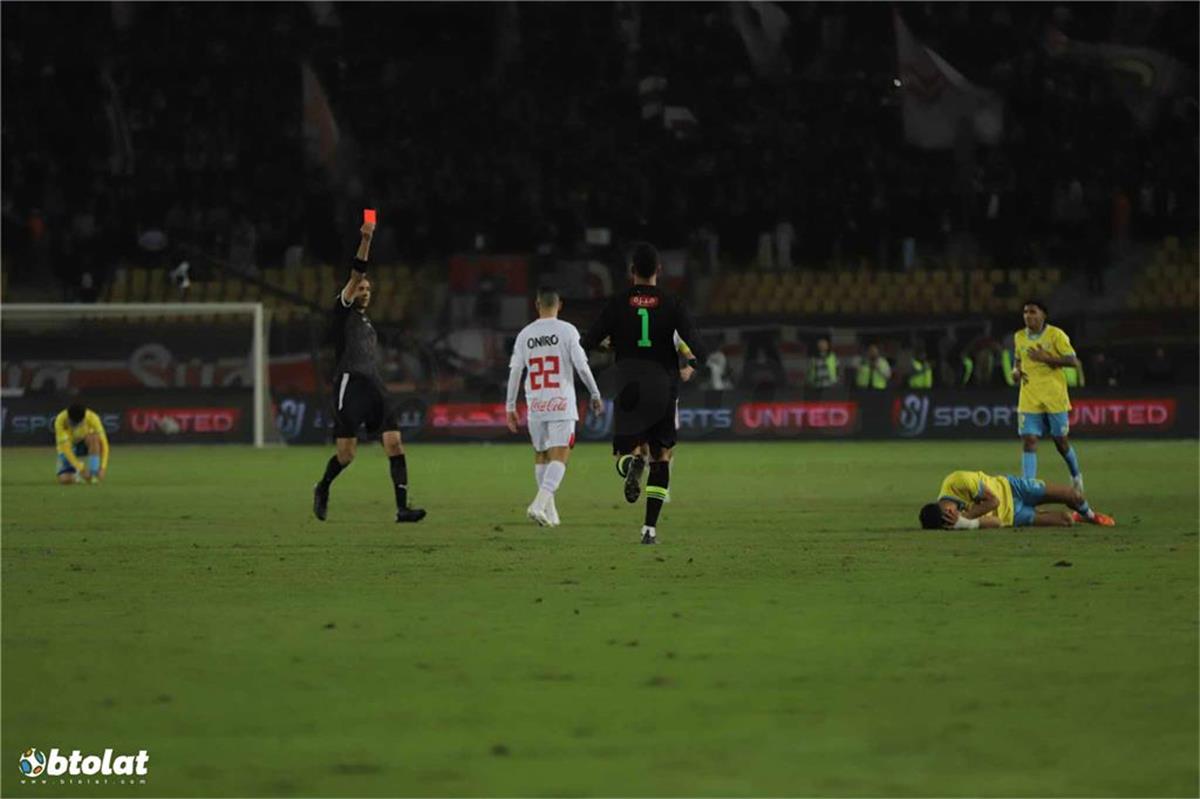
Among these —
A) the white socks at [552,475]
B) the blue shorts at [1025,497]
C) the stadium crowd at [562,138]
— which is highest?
the stadium crowd at [562,138]

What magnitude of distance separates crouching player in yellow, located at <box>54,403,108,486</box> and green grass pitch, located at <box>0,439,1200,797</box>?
7.13 meters

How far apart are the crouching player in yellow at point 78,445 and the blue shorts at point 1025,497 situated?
511 inches

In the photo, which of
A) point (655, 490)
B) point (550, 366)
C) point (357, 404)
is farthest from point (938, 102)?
point (655, 490)

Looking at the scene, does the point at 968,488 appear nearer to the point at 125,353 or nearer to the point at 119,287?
the point at 125,353

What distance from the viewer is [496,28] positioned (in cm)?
4538

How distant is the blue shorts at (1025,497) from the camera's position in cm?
1490

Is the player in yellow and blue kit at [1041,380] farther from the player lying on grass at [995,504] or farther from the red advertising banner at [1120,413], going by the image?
the red advertising banner at [1120,413]

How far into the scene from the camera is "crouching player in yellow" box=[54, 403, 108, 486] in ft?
77.3

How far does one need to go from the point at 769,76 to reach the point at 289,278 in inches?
484

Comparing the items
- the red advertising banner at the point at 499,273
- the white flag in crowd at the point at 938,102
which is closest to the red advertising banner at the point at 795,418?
the red advertising banner at the point at 499,273

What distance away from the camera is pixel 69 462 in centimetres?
2370

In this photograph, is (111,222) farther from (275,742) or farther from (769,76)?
(275,742)

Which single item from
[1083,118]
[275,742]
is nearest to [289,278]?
[1083,118]

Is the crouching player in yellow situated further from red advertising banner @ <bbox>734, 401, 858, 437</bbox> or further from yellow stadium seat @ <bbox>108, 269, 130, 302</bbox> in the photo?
yellow stadium seat @ <bbox>108, 269, 130, 302</bbox>
